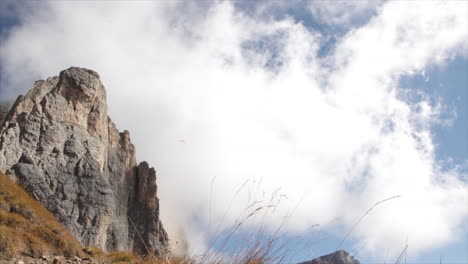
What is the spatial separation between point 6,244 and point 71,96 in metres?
55.8

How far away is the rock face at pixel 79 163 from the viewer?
44.0m

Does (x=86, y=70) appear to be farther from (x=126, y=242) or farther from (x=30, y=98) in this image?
(x=126, y=242)

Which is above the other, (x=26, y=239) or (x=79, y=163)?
(x=79, y=163)

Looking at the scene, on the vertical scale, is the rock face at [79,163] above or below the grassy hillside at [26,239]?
above

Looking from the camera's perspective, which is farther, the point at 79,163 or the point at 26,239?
the point at 79,163

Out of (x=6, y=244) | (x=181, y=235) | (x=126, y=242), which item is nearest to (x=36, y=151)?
(x=126, y=242)

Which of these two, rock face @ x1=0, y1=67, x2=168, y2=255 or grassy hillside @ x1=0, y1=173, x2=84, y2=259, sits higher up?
rock face @ x1=0, y1=67, x2=168, y2=255

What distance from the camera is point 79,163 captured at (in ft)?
171

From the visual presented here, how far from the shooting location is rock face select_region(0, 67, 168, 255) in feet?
144

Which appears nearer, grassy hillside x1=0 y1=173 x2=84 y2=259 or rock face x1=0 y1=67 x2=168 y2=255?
grassy hillside x1=0 y1=173 x2=84 y2=259

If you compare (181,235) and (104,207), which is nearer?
(181,235)

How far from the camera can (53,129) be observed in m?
50.5

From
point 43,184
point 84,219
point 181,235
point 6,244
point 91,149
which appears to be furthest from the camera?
point 91,149

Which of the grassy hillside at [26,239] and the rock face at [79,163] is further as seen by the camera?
the rock face at [79,163]
